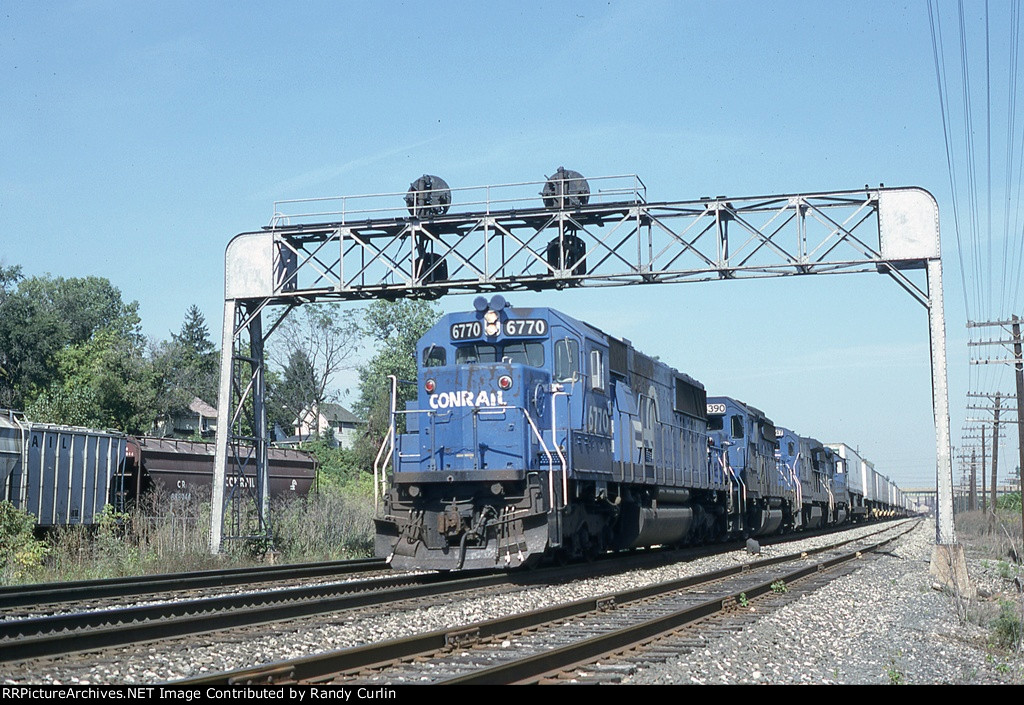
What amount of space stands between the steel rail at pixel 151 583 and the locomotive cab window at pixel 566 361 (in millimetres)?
4965

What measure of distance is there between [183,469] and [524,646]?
20351 millimetres

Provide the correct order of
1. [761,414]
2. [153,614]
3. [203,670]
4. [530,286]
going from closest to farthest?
[203,670], [153,614], [530,286], [761,414]

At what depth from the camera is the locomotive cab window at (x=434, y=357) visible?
1525 centimetres

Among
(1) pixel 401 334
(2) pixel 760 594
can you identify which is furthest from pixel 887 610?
(1) pixel 401 334

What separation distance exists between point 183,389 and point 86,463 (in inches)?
1921

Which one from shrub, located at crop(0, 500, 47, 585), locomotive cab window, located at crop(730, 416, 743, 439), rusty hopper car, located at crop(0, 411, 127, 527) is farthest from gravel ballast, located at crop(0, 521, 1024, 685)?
rusty hopper car, located at crop(0, 411, 127, 527)

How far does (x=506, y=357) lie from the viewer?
14.9 m

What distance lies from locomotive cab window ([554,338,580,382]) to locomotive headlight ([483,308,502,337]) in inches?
35.8

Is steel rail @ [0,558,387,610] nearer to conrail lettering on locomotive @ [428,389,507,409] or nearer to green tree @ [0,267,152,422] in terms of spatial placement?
conrail lettering on locomotive @ [428,389,507,409]

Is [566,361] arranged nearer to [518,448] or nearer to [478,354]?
[478,354]

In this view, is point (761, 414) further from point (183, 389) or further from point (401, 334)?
point (183, 389)

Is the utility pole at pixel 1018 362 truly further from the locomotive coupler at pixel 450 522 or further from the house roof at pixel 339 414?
the house roof at pixel 339 414

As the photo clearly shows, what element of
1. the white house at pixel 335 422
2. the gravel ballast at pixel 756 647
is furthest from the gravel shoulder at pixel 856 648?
the white house at pixel 335 422

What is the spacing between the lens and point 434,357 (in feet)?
50.3
